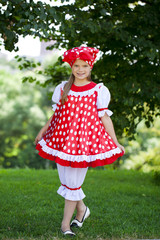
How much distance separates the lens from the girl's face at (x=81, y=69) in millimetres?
3578

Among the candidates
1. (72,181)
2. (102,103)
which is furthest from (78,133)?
(72,181)

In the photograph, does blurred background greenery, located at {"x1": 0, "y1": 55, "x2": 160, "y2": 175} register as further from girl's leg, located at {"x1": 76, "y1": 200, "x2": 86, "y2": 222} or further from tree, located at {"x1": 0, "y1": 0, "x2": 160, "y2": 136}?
girl's leg, located at {"x1": 76, "y1": 200, "x2": 86, "y2": 222}

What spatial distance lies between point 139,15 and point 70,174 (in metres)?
3.70

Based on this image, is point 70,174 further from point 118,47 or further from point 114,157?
point 118,47

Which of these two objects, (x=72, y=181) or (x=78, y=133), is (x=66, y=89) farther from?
(x=72, y=181)

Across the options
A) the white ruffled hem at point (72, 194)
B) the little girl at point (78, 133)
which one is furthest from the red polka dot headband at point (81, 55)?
the white ruffled hem at point (72, 194)

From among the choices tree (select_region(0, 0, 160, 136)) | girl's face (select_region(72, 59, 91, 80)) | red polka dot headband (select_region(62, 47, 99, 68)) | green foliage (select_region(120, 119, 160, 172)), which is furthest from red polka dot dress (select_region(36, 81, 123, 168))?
green foliage (select_region(120, 119, 160, 172))

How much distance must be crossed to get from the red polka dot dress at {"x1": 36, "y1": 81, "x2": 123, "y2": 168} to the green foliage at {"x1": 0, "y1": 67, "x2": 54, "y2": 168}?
25.4 meters

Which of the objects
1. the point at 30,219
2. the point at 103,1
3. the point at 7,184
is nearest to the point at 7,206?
the point at 30,219

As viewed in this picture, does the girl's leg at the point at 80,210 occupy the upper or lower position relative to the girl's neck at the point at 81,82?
lower

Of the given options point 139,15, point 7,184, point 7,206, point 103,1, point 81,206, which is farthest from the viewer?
point 7,184

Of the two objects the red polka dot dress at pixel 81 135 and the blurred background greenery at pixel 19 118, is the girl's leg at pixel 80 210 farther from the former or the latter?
the blurred background greenery at pixel 19 118

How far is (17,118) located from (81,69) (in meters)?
27.3

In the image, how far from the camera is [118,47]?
20.6 feet
